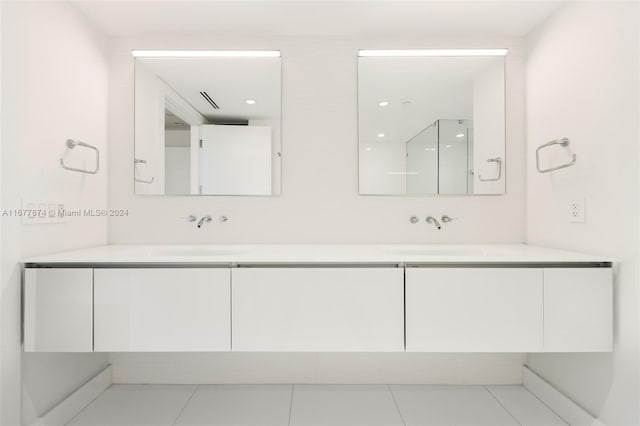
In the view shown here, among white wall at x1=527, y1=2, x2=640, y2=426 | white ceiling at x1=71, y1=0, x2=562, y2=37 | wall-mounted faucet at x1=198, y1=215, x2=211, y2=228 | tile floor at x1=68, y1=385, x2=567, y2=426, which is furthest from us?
wall-mounted faucet at x1=198, y1=215, x2=211, y2=228

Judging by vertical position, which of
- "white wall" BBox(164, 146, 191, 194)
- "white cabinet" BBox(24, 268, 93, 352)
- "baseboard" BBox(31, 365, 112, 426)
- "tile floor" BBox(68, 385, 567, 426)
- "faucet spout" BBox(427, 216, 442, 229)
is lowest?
"tile floor" BBox(68, 385, 567, 426)

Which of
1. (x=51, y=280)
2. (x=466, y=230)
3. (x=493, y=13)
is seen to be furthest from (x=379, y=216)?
(x=51, y=280)

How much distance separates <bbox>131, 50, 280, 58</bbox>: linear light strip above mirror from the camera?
210 centimetres

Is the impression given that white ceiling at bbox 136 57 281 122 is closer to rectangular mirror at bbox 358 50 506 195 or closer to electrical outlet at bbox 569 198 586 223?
rectangular mirror at bbox 358 50 506 195

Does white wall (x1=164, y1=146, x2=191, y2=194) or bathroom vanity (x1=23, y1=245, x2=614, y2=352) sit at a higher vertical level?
white wall (x1=164, y1=146, x2=191, y2=194)

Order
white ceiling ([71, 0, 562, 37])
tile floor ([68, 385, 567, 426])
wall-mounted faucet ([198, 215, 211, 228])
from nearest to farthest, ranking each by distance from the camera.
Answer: tile floor ([68, 385, 567, 426]) < white ceiling ([71, 0, 562, 37]) < wall-mounted faucet ([198, 215, 211, 228])

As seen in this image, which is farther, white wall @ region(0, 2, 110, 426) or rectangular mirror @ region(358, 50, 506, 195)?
rectangular mirror @ region(358, 50, 506, 195)

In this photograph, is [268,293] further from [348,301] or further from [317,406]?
→ [317,406]

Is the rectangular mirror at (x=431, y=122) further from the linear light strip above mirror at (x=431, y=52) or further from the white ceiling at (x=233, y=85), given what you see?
the white ceiling at (x=233, y=85)

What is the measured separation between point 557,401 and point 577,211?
98 cm

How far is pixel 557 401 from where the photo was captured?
175 cm

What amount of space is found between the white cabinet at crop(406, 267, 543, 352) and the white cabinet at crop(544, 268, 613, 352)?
0.04m

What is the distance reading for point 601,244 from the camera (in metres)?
1.49

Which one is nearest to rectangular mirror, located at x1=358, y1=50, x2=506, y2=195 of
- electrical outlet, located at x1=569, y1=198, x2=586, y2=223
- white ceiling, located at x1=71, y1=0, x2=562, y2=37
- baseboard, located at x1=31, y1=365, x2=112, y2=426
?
white ceiling, located at x1=71, y1=0, x2=562, y2=37
